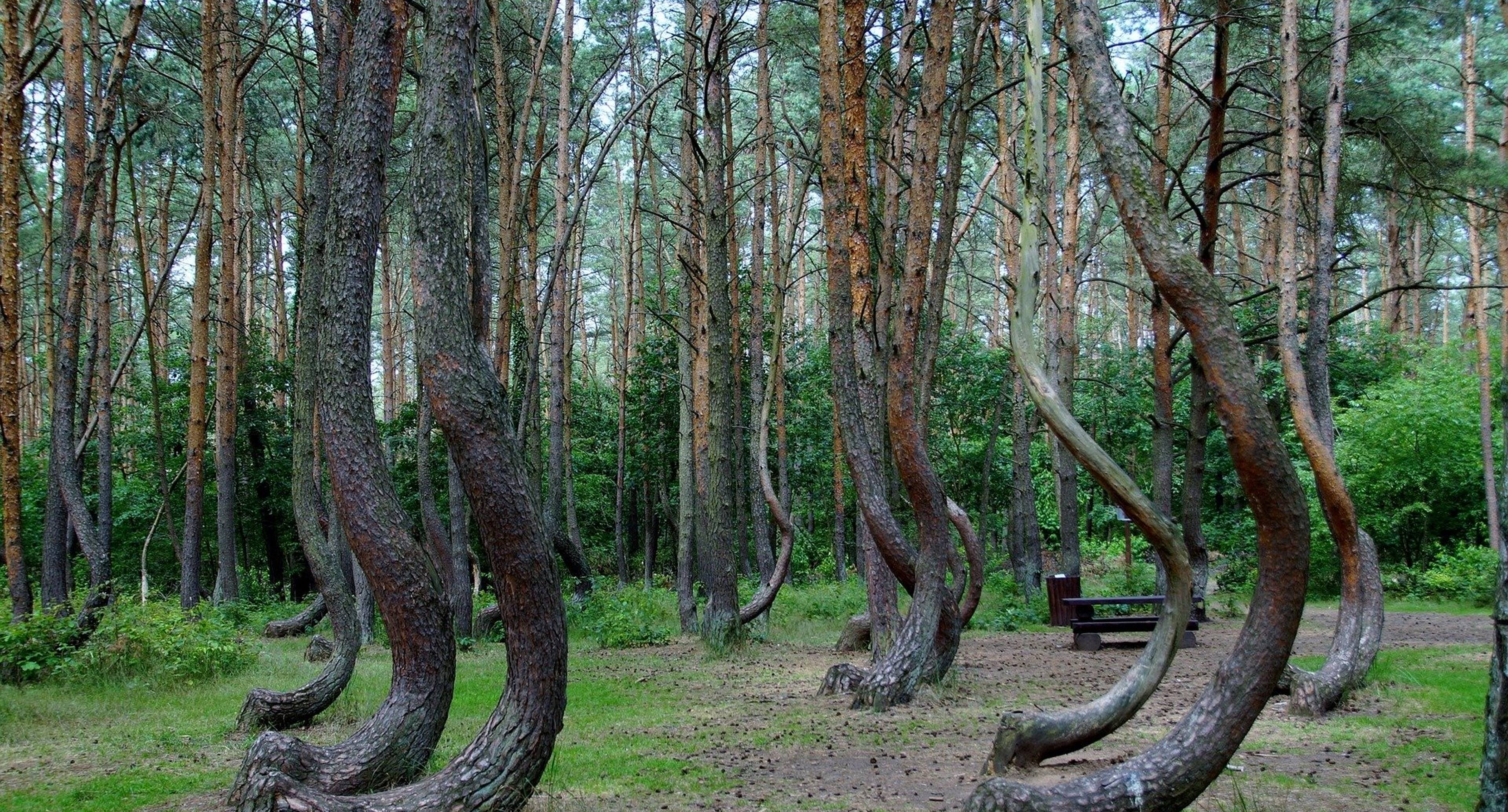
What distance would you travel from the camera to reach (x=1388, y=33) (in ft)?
49.8

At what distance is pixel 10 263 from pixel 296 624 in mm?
7929

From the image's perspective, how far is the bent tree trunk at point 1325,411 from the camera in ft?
25.4

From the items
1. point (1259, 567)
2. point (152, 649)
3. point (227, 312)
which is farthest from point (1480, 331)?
point (152, 649)

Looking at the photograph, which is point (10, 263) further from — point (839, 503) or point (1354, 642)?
point (839, 503)

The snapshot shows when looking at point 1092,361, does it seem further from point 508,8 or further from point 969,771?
point 969,771

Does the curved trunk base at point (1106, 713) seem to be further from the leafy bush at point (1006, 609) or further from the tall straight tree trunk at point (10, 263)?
the leafy bush at point (1006, 609)

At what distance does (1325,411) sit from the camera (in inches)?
369

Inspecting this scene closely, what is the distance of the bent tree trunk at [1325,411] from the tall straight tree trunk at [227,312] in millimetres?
13280

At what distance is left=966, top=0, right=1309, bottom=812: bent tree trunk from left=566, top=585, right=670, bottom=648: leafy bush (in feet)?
33.1

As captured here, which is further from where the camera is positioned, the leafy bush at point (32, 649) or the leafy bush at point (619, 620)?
the leafy bush at point (619, 620)

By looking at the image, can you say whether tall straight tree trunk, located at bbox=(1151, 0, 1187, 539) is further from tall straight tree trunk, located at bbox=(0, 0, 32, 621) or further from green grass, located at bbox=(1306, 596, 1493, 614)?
tall straight tree trunk, located at bbox=(0, 0, 32, 621)

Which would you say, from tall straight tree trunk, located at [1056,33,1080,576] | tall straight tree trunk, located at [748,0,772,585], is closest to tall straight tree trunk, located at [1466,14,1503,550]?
tall straight tree trunk, located at [1056,33,1080,576]

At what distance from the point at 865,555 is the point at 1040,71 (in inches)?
249

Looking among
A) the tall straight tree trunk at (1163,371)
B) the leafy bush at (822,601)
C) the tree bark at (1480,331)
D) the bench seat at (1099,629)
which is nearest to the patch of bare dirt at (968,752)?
the bench seat at (1099,629)
